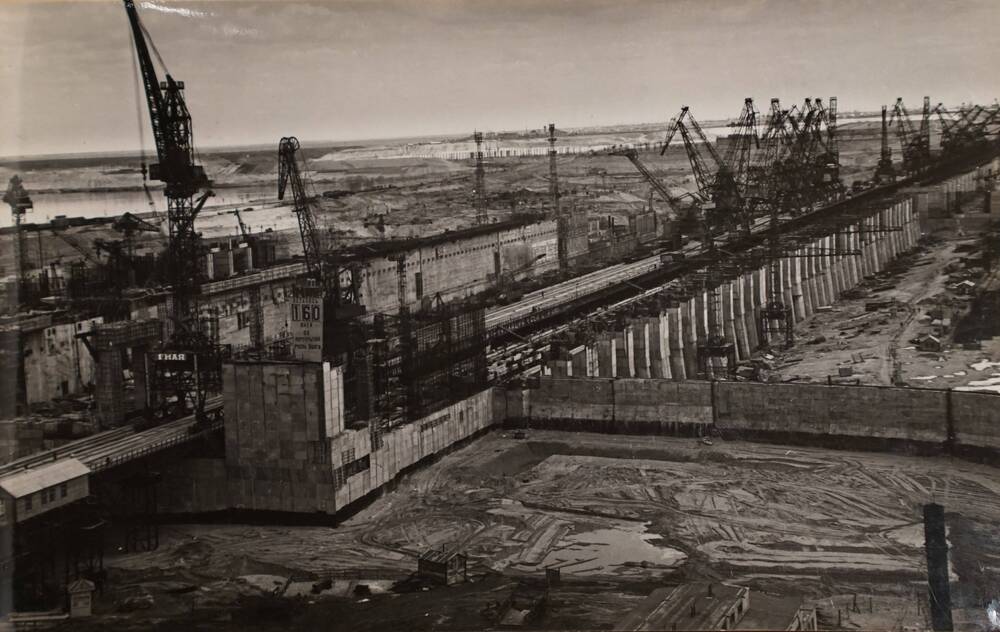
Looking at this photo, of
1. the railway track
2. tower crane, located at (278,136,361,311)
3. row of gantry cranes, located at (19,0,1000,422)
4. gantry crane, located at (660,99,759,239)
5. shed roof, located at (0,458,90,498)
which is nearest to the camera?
shed roof, located at (0,458,90,498)

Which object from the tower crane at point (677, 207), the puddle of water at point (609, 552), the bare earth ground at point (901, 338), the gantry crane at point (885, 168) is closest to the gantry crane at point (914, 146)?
the gantry crane at point (885, 168)

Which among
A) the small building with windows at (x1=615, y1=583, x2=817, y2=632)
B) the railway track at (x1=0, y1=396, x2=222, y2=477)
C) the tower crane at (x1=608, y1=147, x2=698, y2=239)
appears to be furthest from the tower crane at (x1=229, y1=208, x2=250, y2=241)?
the small building with windows at (x1=615, y1=583, x2=817, y2=632)

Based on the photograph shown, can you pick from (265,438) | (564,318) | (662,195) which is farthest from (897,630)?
(662,195)

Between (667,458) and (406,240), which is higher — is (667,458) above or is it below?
below

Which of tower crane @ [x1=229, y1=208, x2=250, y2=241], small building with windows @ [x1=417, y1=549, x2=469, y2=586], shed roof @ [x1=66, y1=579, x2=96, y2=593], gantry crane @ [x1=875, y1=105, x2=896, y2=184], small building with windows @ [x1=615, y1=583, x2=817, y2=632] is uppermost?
gantry crane @ [x1=875, y1=105, x2=896, y2=184]

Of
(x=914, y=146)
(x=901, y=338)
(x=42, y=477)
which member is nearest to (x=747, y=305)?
(x=901, y=338)

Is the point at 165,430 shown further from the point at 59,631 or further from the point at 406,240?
the point at 406,240

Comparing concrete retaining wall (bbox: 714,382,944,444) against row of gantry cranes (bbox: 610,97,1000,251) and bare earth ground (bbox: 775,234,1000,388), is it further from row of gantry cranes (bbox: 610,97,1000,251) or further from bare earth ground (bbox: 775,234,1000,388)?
row of gantry cranes (bbox: 610,97,1000,251)
